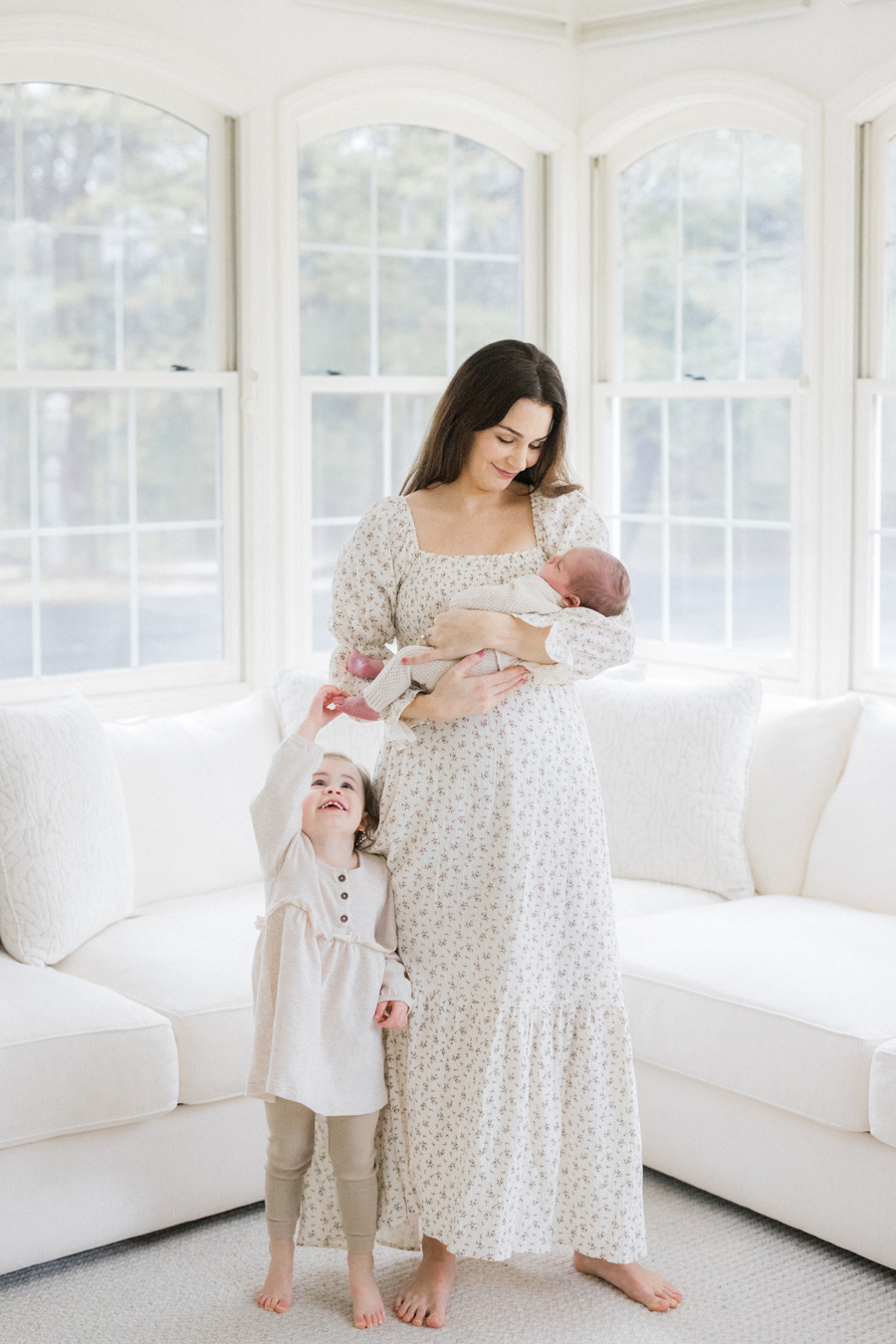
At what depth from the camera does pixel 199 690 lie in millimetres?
4148

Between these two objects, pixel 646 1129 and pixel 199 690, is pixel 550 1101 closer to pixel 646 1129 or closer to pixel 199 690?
pixel 646 1129

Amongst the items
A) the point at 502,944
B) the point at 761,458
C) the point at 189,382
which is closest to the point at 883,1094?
the point at 502,944

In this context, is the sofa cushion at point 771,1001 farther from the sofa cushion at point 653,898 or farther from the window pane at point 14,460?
the window pane at point 14,460

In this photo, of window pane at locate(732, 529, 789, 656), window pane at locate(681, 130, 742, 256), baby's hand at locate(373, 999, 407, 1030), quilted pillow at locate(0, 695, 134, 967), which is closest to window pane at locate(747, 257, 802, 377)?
window pane at locate(681, 130, 742, 256)

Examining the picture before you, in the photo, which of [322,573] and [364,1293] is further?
[322,573]

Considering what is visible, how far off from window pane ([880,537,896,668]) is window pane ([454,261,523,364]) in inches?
53.1

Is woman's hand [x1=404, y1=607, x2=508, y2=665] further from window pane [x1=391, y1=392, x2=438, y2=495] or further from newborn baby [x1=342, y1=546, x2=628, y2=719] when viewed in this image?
window pane [x1=391, y1=392, x2=438, y2=495]

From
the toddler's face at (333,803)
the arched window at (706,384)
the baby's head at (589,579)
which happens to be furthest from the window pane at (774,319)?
the toddler's face at (333,803)

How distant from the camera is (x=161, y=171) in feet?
13.1

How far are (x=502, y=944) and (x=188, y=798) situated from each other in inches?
53.3

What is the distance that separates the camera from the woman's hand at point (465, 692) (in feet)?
7.61

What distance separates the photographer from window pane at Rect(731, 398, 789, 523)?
4.31 m

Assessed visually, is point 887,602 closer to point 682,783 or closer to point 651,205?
point 682,783

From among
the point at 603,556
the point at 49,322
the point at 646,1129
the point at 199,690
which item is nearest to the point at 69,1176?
the point at 646,1129
